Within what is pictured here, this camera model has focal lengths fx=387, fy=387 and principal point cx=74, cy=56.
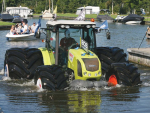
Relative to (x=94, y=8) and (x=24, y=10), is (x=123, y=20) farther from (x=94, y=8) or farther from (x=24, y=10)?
(x=24, y=10)

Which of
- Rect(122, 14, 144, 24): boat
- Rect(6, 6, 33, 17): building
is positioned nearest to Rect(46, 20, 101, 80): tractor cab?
Rect(122, 14, 144, 24): boat

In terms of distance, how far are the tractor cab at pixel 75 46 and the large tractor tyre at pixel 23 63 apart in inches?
50.9

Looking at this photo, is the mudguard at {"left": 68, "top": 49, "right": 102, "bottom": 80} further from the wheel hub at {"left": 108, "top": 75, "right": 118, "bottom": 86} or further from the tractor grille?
the wheel hub at {"left": 108, "top": 75, "right": 118, "bottom": 86}

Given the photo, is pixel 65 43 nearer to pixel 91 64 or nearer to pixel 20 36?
pixel 91 64

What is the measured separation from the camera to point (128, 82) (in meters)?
13.2

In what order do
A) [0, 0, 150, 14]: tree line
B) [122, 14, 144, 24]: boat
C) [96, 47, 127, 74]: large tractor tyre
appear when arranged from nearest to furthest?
[96, 47, 127, 74]: large tractor tyre < [122, 14, 144, 24]: boat < [0, 0, 150, 14]: tree line

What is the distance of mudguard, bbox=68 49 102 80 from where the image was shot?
12.4m

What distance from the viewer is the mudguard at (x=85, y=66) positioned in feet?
40.7

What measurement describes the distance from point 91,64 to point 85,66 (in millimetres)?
211

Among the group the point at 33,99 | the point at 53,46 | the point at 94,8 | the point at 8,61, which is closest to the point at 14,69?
the point at 8,61

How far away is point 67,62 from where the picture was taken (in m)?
13.3

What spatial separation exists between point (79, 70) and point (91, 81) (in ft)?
1.78

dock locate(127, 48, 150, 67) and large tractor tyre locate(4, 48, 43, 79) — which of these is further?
dock locate(127, 48, 150, 67)

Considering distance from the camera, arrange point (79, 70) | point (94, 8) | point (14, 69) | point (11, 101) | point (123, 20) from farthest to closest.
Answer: point (94, 8)
point (123, 20)
point (14, 69)
point (79, 70)
point (11, 101)
